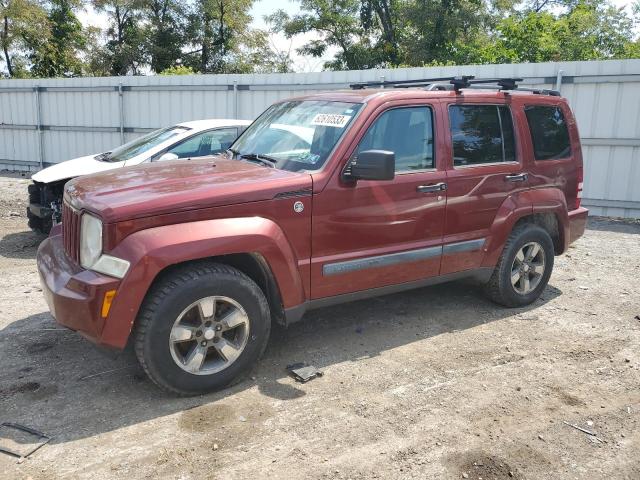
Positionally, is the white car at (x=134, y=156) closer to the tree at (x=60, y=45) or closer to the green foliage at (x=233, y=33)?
the green foliage at (x=233, y=33)

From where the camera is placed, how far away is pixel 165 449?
3344 mm

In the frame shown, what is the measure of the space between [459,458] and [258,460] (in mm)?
1102

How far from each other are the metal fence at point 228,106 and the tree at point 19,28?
12464 mm

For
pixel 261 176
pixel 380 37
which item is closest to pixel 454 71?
pixel 261 176

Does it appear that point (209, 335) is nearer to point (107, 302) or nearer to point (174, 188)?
point (107, 302)

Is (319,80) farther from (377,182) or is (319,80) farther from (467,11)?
(467,11)

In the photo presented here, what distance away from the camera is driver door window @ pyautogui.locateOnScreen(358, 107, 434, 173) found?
4.56 m

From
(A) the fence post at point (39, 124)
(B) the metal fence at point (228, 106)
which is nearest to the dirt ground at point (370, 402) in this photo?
(B) the metal fence at point (228, 106)

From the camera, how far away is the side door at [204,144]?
7.76 m

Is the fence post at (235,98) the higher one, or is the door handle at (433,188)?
the fence post at (235,98)

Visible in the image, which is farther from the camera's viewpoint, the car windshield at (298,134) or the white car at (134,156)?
the white car at (134,156)

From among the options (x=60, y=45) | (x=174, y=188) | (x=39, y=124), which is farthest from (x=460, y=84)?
(x=60, y=45)

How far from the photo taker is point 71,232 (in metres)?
4.01

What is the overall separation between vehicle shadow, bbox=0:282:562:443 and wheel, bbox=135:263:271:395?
0.58 feet
